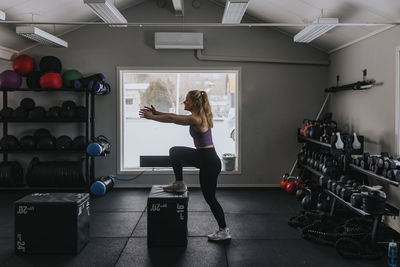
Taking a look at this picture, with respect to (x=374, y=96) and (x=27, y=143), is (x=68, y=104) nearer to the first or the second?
(x=27, y=143)

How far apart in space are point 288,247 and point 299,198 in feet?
6.00

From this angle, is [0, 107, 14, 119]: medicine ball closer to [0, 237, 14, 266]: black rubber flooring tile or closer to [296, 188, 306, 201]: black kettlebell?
[0, 237, 14, 266]: black rubber flooring tile

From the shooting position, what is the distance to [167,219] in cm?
337

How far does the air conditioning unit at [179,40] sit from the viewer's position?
5.80 metres

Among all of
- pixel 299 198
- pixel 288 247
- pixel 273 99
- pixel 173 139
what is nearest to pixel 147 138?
pixel 173 139

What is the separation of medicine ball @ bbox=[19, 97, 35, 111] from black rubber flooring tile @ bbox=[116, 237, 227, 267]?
3338 mm

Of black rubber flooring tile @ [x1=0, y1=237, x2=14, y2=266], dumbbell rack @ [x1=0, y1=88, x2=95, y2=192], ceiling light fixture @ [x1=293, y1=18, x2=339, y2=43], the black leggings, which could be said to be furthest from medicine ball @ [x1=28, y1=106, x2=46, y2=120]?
ceiling light fixture @ [x1=293, y1=18, x2=339, y2=43]

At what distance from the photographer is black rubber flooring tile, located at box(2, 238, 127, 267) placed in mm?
3010

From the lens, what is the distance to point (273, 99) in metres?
6.17

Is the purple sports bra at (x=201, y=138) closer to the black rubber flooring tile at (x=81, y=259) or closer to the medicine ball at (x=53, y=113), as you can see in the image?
the black rubber flooring tile at (x=81, y=259)

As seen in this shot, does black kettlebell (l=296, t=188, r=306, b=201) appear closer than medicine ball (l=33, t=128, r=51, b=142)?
Yes

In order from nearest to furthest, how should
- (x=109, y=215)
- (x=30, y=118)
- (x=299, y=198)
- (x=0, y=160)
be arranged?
(x=109, y=215), (x=299, y=198), (x=30, y=118), (x=0, y=160)

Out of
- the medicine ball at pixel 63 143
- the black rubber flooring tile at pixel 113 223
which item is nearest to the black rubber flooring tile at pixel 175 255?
the black rubber flooring tile at pixel 113 223

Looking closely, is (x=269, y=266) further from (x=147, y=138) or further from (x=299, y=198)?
(x=147, y=138)
